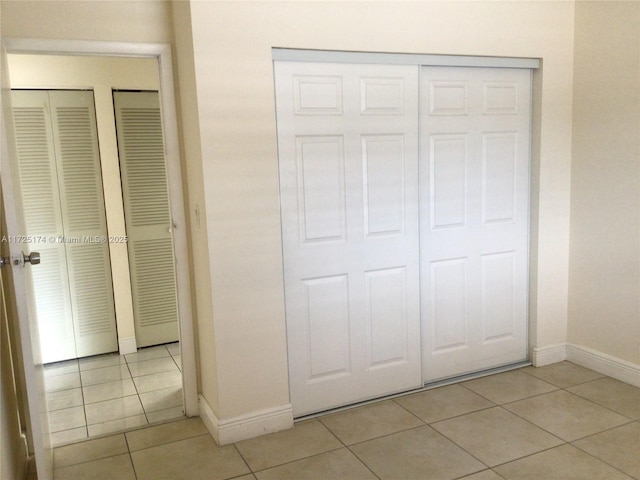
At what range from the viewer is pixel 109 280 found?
3.96 metres

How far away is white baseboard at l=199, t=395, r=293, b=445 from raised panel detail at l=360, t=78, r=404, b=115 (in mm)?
1568

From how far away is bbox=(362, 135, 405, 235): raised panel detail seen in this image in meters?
2.86

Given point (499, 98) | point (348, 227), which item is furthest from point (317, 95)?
point (499, 98)

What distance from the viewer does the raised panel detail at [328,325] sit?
2822 mm

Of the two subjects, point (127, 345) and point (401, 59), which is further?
point (127, 345)

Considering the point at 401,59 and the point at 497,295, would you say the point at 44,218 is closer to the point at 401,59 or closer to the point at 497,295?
the point at 401,59

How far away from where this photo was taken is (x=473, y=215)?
3188 mm

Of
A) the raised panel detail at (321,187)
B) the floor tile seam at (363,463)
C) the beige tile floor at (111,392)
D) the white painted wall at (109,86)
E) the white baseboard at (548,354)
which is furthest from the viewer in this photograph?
the white painted wall at (109,86)

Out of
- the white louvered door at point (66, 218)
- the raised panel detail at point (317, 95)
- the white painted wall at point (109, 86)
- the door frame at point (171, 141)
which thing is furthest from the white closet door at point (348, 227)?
the white louvered door at point (66, 218)

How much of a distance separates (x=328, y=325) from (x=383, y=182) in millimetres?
801

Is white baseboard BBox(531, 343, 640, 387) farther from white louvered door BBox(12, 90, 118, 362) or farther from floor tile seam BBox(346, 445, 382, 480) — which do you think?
white louvered door BBox(12, 90, 118, 362)

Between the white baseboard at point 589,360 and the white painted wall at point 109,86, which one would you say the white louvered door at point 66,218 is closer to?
the white painted wall at point 109,86

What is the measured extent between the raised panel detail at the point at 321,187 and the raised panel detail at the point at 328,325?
0.83ft

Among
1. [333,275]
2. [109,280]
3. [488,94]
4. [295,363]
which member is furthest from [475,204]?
[109,280]
